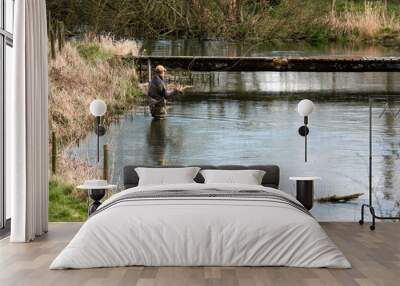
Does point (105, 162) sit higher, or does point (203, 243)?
point (105, 162)

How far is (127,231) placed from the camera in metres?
5.45

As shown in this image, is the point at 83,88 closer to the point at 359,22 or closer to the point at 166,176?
the point at 166,176

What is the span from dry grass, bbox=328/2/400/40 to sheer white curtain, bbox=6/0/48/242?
3.68m

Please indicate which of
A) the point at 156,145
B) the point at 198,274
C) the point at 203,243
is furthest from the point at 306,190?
the point at 198,274

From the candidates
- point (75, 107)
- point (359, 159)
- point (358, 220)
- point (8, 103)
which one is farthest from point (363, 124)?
point (8, 103)

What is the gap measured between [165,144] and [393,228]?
2835 mm

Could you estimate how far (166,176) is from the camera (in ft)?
25.5

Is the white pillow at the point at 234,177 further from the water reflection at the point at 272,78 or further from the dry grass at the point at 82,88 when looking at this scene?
the dry grass at the point at 82,88

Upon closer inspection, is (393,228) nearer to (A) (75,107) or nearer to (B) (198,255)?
(B) (198,255)

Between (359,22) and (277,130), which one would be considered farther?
(359,22)

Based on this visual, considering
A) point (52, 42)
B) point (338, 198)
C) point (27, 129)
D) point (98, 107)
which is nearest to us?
point (27, 129)

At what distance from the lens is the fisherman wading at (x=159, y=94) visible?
844cm

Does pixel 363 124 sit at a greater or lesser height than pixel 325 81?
lesser

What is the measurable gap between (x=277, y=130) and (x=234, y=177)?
0.98 meters
